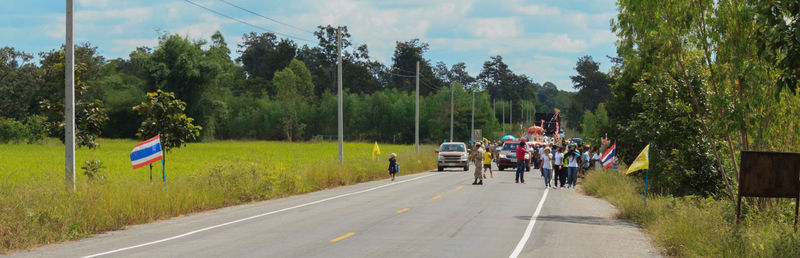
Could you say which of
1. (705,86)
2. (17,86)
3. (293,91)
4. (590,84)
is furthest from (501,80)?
(705,86)

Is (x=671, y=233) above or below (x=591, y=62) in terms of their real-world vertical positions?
below

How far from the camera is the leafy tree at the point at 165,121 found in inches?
802

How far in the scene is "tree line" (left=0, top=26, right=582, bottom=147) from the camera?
82062mm

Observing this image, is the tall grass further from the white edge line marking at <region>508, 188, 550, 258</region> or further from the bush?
the bush

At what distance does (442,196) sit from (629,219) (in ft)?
22.9

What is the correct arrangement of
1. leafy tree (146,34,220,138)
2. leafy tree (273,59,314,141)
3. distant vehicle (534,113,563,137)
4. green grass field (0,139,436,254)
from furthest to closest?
leafy tree (273,59,314,141)
leafy tree (146,34,220,138)
distant vehicle (534,113,563,137)
green grass field (0,139,436,254)

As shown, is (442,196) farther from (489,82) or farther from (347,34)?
(489,82)

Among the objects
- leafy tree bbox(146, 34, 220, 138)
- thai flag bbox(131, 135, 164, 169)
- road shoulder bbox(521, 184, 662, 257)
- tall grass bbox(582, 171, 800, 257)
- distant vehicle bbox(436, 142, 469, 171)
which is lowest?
distant vehicle bbox(436, 142, 469, 171)

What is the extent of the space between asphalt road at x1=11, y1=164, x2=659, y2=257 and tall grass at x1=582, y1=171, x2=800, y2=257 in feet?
1.60

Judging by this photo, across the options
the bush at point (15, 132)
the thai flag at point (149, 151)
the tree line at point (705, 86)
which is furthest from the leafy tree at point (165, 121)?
the bush at point (15, 132)

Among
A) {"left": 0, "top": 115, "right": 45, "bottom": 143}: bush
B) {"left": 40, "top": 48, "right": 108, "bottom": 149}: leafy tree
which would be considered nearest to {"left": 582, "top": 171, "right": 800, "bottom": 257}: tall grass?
{"left": 40, "top": 48, "right": 108, "bottom": 149}: leafy tree

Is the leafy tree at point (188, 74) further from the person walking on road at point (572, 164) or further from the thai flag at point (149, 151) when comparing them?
the thai flag at point (149, 151)

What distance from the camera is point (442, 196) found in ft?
79.0

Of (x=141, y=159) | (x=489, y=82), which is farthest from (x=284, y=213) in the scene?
(x=489, y=82)
